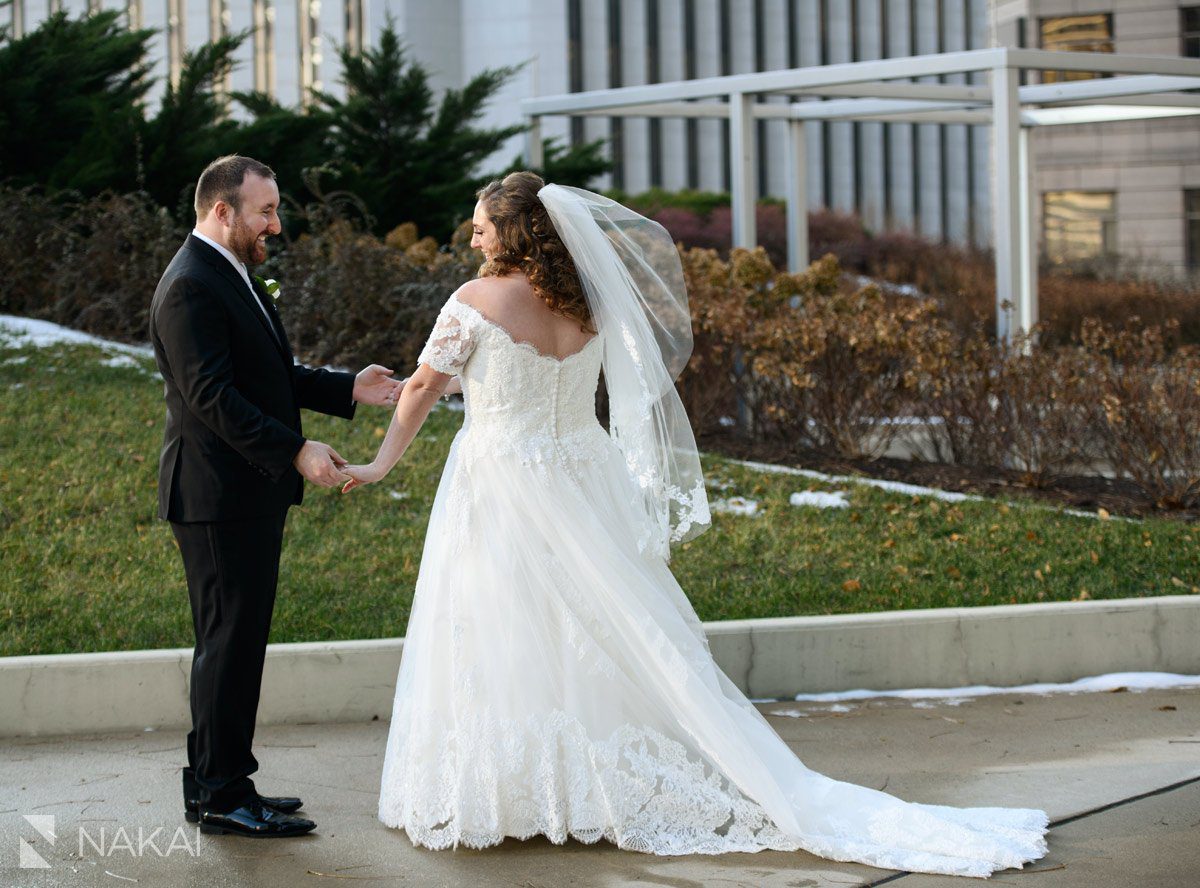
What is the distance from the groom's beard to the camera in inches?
200

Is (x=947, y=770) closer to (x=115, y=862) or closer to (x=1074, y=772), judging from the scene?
(x=1074, y=772)

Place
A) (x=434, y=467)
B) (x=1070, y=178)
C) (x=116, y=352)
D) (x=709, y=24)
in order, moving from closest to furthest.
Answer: (x=434, y=467) < (x=116, y=352) < (x=1070, y=178) < (x=709, y=24)

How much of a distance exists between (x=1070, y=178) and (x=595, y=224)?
34523mm

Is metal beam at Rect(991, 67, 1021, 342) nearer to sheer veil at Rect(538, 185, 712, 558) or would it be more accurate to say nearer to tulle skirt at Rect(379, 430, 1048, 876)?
sheer veil at Rect(538, 185, 712, 558)

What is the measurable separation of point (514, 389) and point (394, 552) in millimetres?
3225

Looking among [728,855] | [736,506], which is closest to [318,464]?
[728,855]

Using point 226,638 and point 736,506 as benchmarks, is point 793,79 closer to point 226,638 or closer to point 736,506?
point 736,506

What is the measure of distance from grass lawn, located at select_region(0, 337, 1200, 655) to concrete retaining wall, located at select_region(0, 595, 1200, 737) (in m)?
0.42

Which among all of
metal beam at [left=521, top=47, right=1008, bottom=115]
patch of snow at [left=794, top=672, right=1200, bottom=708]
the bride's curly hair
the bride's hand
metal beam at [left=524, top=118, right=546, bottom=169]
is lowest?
patch of snow at [left=794, top=672, right=1200, bottom=708]

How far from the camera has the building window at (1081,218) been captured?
36.9 m

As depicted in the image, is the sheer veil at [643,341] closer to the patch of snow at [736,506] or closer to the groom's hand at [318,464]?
the groom's hand at [318,464]

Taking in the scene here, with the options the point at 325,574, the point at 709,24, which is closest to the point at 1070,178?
the point at 709,24

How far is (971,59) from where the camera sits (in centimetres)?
1209

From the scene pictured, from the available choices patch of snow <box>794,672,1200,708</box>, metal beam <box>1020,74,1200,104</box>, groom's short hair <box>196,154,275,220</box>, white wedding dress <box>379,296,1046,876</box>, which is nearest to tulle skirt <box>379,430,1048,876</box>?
white wedding dress <box>379,296,1046,876</box>
